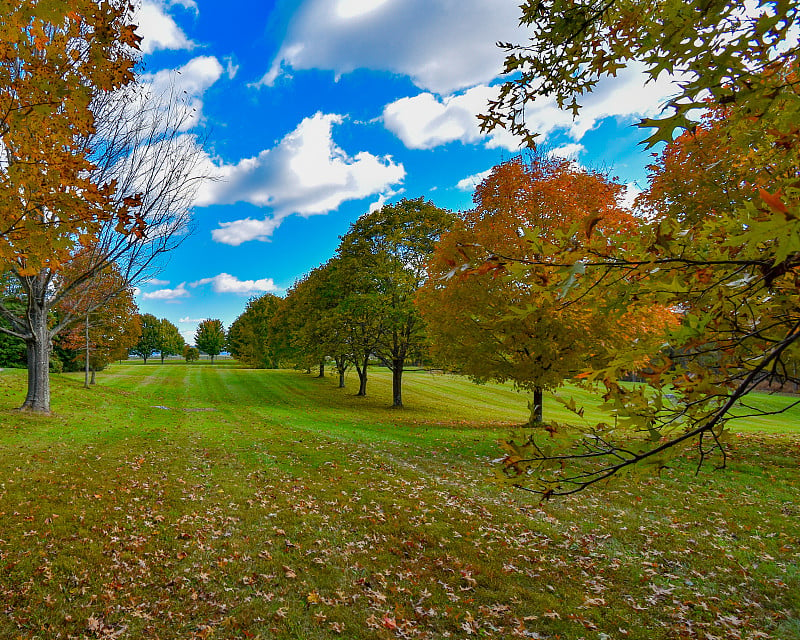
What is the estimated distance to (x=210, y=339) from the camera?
190 feet

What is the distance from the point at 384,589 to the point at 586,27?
539cm

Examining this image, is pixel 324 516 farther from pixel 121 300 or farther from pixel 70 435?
pixel 121 300

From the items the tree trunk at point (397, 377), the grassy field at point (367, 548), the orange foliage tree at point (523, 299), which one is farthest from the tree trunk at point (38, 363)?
the tree trunk at point (397, 377)

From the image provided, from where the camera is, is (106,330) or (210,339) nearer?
(106,330)

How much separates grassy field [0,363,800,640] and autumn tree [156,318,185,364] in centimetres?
5411

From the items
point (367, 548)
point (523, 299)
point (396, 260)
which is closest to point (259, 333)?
point (396, 260)

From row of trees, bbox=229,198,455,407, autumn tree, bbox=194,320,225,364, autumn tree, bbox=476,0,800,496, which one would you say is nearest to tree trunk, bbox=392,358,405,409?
row of trees, bbox=229,198,455,407

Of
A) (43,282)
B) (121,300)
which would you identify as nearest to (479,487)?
(43,282)

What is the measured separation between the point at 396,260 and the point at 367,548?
1504 centimetres

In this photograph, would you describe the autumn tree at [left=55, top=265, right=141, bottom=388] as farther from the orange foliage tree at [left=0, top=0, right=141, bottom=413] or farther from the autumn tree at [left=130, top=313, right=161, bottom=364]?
the autumn tree at [left=130, top=313, right=161, bottom=364]

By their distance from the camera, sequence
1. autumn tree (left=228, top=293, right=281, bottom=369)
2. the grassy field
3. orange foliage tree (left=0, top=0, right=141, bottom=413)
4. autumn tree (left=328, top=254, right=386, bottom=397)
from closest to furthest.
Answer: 1. orange foliage tree (left=0, top=0, right=141, bottom=413)
2. the grassy field
3. autumn tree (left=328, top=254, right=386, bottom=397)
4. autumn tree (left=228, top=293, right=281, bottom=369)

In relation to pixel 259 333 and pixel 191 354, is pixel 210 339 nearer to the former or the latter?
pixel 191 354

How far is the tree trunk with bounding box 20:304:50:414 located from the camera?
453 inches

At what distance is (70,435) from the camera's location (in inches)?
398
